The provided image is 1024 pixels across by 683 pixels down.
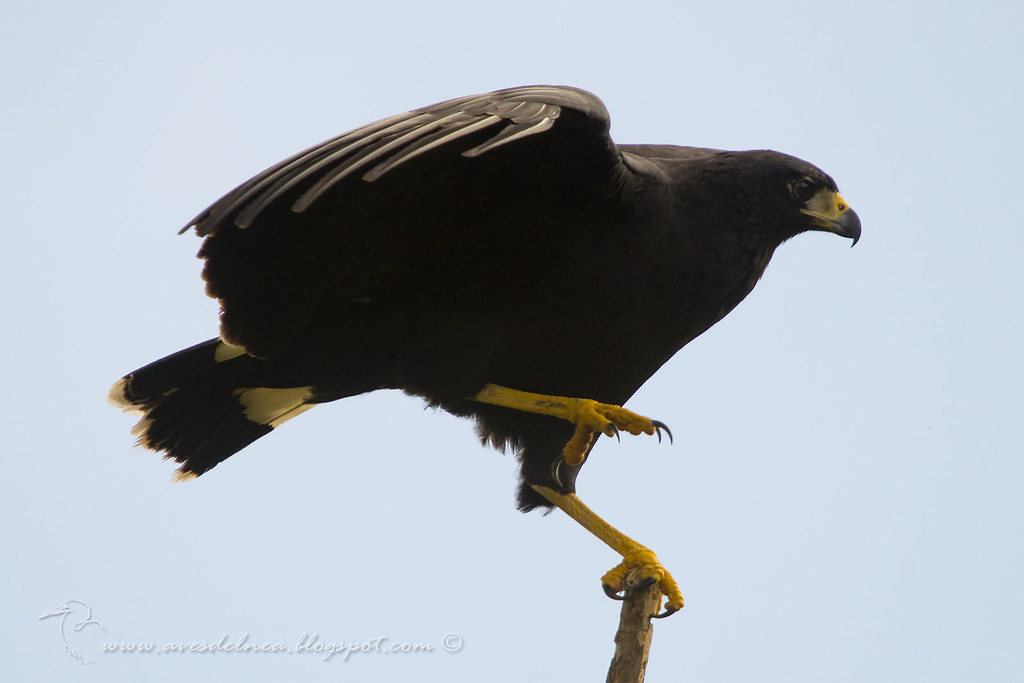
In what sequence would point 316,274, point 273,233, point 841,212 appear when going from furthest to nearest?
point 841,212
point 316,274
point 273,233

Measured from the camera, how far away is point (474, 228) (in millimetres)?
4762

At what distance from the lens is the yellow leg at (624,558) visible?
5.20m

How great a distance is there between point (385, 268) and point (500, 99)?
3.30 ft

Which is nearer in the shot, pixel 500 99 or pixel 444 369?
pixel 500 99

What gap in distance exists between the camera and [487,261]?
493 cm

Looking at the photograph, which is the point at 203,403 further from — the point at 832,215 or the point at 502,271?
the point at 832,215

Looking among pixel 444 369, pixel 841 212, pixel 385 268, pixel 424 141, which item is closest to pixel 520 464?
pixel 444 369

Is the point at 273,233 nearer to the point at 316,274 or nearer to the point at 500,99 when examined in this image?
the point at 316,274

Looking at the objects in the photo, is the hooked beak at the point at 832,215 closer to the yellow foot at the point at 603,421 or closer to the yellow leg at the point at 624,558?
the yellow foot at the point at 603,421

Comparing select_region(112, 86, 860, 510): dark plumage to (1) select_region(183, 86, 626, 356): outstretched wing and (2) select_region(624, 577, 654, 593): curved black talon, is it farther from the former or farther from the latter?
(2) select_region(624, 577, 654, 593): curved black talon

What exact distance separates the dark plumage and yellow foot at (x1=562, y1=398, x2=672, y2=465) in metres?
0.27

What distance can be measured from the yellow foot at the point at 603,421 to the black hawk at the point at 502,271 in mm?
10

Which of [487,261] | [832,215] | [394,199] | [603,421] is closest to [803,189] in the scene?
[832,215]

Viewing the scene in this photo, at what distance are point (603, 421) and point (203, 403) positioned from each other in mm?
2279
